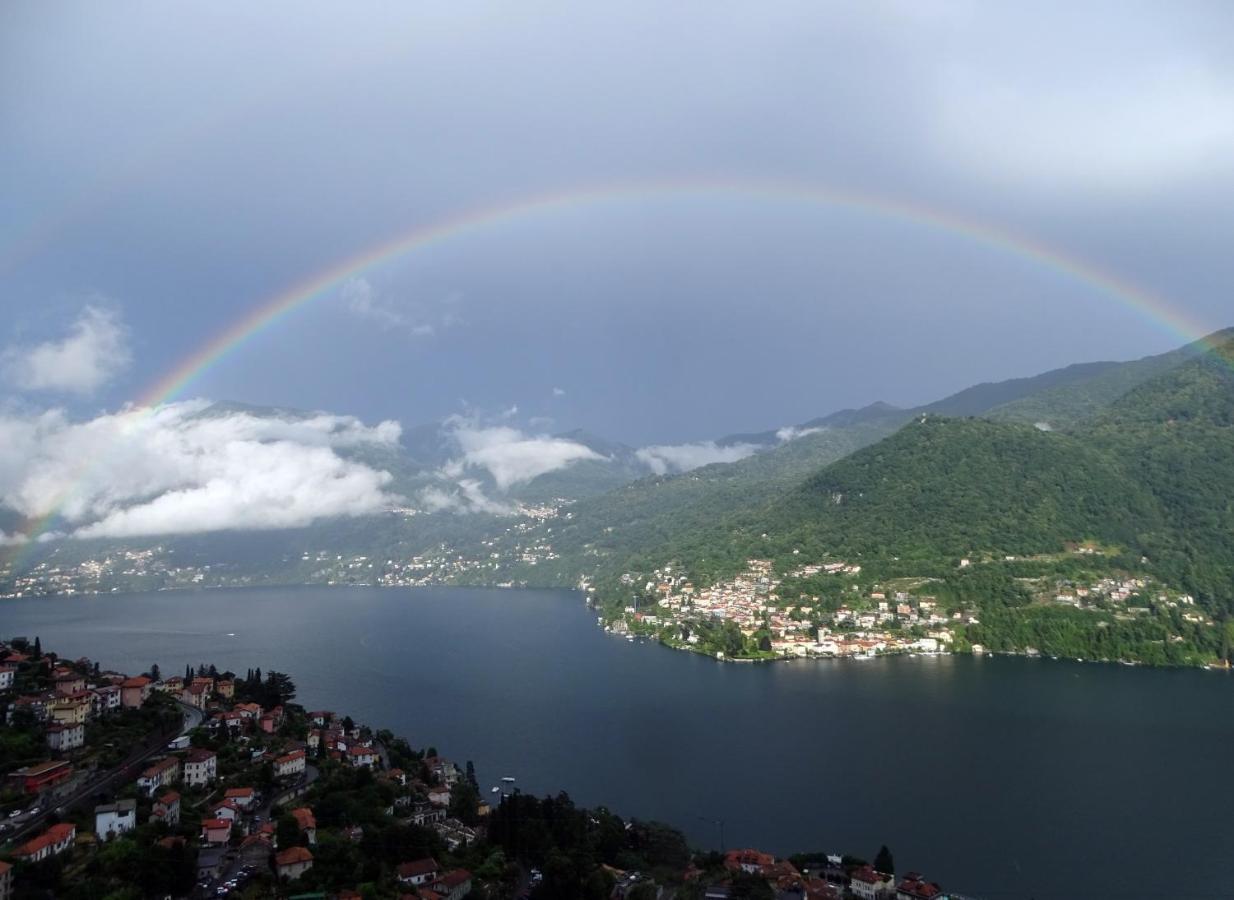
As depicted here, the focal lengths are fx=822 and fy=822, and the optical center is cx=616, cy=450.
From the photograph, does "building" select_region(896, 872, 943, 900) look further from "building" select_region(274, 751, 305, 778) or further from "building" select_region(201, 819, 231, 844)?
"building" select_region(274, 751, 305, 778)

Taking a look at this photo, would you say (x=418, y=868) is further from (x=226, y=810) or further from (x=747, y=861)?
(x=747, y=861)

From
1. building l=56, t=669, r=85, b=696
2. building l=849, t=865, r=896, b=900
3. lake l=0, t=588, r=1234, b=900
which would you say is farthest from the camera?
building l=56, t=669, r=85, b=696

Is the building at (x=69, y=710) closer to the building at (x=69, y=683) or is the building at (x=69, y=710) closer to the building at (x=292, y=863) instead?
the building at (x=69, y=683)

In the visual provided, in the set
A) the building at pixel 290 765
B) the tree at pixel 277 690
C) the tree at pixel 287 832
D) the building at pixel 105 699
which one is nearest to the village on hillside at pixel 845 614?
the tree at pixel 277 690

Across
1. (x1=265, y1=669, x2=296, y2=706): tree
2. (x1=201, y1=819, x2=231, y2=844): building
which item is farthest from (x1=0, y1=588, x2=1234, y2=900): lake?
(x1=201, y1=819, x2=231, y2=844): building

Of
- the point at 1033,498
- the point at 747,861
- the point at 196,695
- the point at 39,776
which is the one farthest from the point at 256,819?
the point at 1033,498

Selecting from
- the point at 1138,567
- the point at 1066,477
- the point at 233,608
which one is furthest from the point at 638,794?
the point at 233,608
